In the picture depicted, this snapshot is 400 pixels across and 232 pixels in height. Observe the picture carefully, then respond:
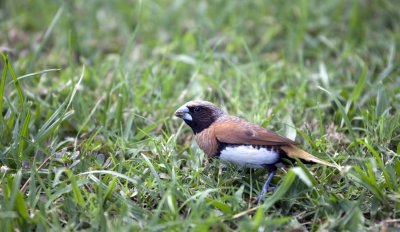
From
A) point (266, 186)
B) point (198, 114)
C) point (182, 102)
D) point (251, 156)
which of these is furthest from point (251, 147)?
point (182, 102)

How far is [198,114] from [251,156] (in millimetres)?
630

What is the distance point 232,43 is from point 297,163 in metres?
2.87

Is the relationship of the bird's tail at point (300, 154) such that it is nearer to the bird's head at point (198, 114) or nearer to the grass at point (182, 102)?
the grass at point (182, 102)

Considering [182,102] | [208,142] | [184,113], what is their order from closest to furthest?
[208,142]
[184,113]
[182,102]

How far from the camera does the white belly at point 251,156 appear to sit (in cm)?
362

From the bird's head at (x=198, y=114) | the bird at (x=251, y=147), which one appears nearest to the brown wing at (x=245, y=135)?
the bird at (x=251, y=147)

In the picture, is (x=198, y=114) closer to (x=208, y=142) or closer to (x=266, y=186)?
(x=208, y=142)

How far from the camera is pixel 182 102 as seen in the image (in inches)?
192

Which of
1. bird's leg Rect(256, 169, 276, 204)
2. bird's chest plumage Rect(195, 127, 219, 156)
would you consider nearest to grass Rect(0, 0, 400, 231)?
bird's leg Rect(256, 169, 276, 204)

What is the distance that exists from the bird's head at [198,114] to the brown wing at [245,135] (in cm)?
18

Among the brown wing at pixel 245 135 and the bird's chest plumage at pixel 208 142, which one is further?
the bird's chest plumage at pixel 208 142

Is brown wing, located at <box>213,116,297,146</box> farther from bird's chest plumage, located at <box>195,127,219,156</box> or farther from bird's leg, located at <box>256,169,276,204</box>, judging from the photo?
bird's leg, located at <box>256,169,276,204</box>

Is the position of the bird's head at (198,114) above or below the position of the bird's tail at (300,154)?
above

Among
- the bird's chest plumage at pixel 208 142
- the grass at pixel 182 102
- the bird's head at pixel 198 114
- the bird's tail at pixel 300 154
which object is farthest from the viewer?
the bird's head at pixel 198 114
